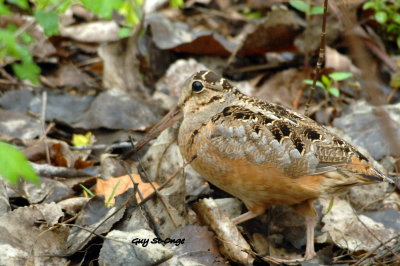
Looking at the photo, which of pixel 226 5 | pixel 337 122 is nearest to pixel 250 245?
pixel 337 122

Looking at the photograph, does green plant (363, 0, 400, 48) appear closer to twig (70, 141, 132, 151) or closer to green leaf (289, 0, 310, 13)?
green leaf (289, 0, 310, 13)

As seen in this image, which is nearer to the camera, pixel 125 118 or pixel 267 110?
pixel 267 110

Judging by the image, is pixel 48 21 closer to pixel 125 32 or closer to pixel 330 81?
pixel 125 32

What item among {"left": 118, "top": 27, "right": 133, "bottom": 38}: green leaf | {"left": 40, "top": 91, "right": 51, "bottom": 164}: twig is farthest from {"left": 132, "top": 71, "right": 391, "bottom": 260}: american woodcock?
{"left": 118, "top": 27, "right": 133, "bottom": 38}: green leaf

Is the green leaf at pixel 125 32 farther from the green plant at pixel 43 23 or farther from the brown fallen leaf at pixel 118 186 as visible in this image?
the brown fallen leaf at pixel 118 186

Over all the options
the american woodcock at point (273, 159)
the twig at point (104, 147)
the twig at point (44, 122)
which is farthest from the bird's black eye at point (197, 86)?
the twig at point (44, 122)

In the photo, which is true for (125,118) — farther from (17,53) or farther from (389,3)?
(389,3)

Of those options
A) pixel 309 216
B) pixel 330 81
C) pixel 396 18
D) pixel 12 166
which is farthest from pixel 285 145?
pixel 396 18
